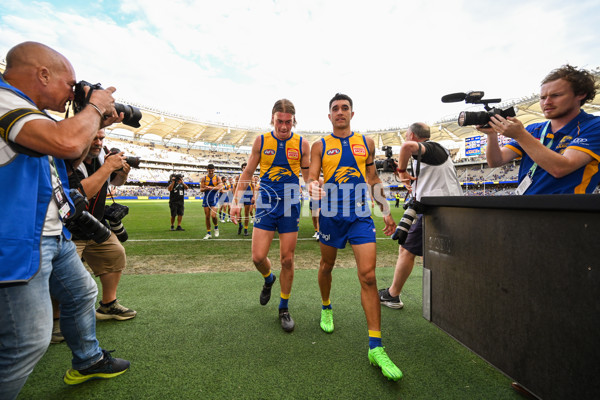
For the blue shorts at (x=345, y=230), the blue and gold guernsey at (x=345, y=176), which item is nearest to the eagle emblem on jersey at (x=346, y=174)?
the blue and gold guernsey at (x=345, y=176)

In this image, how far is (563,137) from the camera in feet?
A: 6.44

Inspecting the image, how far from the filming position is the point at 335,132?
2850 mm

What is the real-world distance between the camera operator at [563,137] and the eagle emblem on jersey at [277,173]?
2.01 metres

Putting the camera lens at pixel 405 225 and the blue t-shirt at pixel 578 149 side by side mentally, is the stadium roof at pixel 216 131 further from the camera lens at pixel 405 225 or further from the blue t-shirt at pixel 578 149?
the camera lens at pixel 405 225

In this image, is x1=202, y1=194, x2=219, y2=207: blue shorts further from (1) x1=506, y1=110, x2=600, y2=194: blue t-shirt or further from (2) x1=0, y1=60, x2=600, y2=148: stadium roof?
(2) x1=0, y1=60, x2=600, y2=148: stadium roof

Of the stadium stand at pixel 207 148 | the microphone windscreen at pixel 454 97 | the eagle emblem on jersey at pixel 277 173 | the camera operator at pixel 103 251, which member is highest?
the stadium stand at pixel 207 148

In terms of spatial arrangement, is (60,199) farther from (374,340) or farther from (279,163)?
(374,340)

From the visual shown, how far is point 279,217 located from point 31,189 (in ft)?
7.10

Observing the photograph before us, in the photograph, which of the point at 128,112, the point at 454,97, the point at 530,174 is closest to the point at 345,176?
the point at 454,97

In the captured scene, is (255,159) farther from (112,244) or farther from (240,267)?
(240,267)

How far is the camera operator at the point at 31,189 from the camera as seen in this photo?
1210 mm

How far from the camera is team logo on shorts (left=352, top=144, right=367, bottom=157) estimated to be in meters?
2.73

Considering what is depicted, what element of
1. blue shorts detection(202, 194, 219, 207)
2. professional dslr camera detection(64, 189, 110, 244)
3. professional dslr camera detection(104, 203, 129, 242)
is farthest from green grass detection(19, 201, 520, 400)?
blue shorts detection(202, 194, 219, 207)

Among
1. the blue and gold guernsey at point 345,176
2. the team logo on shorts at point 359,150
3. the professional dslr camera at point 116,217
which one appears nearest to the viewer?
the blue and gold guernsey at point 345,176
